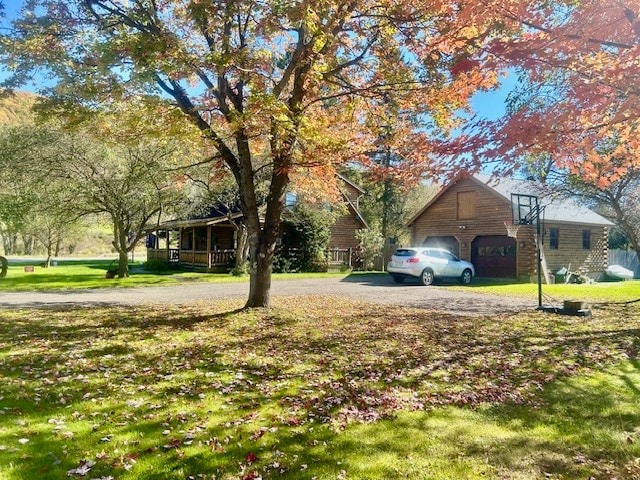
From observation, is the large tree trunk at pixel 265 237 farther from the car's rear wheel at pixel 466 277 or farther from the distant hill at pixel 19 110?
the car's rear wheel at pixel 466 277

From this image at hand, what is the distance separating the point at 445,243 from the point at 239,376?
2483 centimetres

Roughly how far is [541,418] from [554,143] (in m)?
3.29

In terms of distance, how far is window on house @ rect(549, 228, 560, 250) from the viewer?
27.0 meters

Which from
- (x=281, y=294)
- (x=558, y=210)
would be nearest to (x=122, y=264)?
(x=281, y=294)

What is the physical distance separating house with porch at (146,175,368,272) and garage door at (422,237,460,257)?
528 centimetres

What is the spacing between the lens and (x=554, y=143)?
5.88 metres

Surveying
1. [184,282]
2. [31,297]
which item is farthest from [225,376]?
[184,282]

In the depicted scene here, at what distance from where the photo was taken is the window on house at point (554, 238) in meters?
27.0

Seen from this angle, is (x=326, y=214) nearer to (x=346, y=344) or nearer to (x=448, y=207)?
(x=448, y=207)

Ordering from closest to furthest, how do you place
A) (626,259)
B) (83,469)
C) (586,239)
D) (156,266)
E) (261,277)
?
(83,469) → (261,277) → (586,239) → (156,266) → (626,259)

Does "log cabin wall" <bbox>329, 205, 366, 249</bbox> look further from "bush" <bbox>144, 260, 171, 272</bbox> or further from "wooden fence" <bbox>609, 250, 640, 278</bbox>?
"wooden fence" <bbox>609, 250, 640, 278</bbox>

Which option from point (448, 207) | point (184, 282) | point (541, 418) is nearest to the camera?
point (541, 418)

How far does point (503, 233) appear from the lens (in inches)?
1014

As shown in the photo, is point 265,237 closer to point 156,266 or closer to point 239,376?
point 239,376
